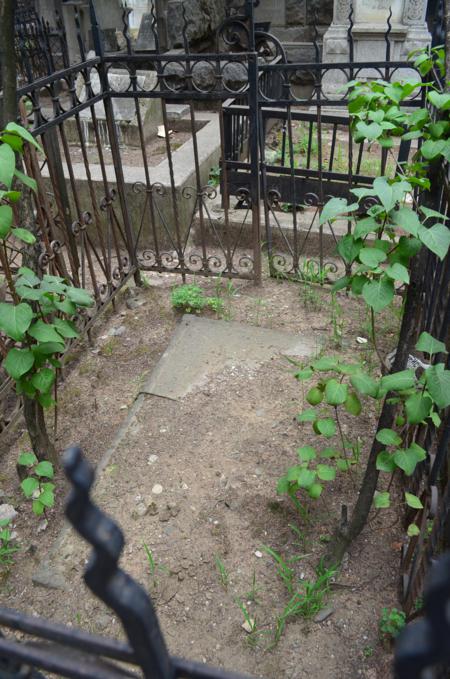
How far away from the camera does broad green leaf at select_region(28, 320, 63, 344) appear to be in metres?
2.34

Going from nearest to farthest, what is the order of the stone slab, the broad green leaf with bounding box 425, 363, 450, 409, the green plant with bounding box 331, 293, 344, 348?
the broad green leaf with bounding box 425, 363, 450, 409, the stone slab, the green plant with bounding box 331, 293, 344, 348

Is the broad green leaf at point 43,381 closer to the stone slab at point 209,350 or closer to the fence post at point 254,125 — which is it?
the stone slab at point 209,350

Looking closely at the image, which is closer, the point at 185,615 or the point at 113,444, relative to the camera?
the point at 185,615

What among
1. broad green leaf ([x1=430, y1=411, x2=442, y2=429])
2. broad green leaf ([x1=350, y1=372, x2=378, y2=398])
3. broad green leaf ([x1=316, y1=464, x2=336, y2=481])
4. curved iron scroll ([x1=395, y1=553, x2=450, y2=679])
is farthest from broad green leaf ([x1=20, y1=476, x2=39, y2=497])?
curved iron scroll ([x1=395, y1=553, x2=450, y2=679])

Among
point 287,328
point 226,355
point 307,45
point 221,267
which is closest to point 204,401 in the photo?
point 226,355

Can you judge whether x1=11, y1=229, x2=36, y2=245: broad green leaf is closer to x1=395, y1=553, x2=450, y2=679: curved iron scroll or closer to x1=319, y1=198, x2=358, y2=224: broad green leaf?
x1=319, y1=198, x2=358, y2=224: broad green leaf

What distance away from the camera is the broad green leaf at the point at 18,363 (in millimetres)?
2344

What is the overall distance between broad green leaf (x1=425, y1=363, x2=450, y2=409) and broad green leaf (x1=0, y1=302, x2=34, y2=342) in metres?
1.47

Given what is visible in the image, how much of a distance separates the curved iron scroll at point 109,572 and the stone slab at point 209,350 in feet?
8.20

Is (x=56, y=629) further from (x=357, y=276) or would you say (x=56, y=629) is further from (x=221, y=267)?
(x=221, y=267)

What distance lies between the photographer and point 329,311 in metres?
3.98

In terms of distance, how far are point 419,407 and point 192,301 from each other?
2400mm

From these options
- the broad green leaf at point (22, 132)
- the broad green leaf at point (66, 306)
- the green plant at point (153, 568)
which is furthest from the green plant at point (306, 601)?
the broad green leaf at point (22, 132)

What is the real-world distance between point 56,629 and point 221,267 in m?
4.05
